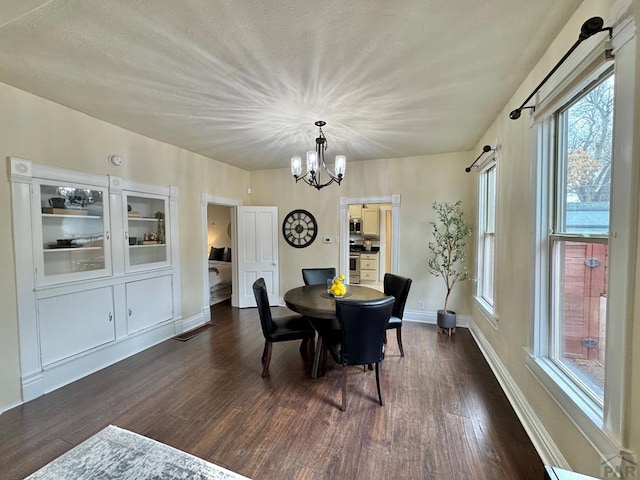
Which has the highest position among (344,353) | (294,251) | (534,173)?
(534,173)

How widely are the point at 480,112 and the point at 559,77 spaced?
4.15ft

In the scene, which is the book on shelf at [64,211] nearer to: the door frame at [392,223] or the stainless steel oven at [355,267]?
the door frame at [392,223]

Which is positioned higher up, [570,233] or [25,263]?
[570,233]

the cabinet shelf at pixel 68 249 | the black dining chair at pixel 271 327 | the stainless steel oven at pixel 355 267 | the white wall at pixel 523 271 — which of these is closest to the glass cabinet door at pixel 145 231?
the cabinet shelf at pixel 68 249

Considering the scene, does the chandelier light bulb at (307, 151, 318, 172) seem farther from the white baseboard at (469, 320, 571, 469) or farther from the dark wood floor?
the white baseboard at (469, 320, 571, 469)

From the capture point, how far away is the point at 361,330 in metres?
2.25

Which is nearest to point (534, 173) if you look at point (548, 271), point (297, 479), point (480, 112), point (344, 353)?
point (548, 271)

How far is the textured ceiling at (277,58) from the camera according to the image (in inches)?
58.5

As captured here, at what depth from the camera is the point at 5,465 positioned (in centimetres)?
174

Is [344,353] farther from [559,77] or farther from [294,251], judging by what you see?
[294,251]

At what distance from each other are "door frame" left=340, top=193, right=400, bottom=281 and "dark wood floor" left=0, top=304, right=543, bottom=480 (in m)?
1.78

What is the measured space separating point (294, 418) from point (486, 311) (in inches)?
97.1

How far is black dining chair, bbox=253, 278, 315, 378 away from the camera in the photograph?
2.70m

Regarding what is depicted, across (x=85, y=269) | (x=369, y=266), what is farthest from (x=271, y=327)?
Result: (x=369, y=266)
